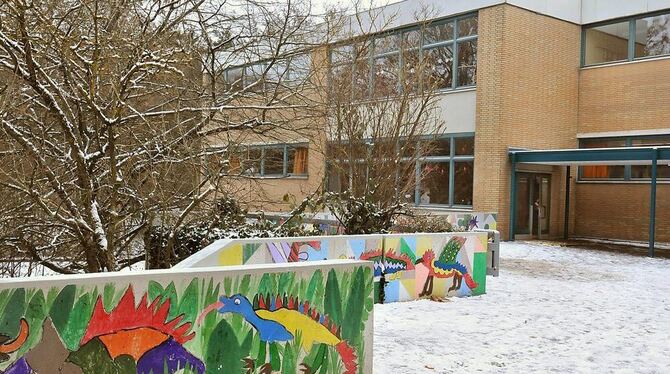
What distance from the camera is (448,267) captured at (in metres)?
9.97

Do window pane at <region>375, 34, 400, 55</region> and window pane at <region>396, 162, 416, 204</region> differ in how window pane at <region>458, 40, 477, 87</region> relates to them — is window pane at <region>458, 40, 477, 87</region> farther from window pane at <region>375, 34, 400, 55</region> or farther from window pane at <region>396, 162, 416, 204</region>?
window pane at <region>396, 162, 416, 204</region>

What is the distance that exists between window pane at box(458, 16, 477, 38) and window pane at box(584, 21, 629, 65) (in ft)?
13.8

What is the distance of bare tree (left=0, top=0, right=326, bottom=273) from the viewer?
24.8ft

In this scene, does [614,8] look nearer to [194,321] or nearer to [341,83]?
[341,83]

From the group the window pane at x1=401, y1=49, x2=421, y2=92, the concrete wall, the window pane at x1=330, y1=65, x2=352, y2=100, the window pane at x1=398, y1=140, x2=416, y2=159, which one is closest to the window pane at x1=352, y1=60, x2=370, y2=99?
the window pane at x1=330, y1=65, x2=352, y2=100

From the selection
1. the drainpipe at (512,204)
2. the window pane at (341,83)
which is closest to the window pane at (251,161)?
the window pane at (341,83)

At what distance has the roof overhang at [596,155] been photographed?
17188mm

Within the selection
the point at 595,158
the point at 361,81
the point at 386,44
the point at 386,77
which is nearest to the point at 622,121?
the point at 595,158

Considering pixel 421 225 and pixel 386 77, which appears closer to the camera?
pixel 421 225

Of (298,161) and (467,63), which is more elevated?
(467,63)

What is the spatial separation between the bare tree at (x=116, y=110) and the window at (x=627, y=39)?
15.0m

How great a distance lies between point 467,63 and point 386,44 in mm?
3486

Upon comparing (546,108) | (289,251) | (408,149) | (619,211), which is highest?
(546,108)

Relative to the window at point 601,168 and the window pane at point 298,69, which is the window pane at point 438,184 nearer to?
the window at point 601,168
